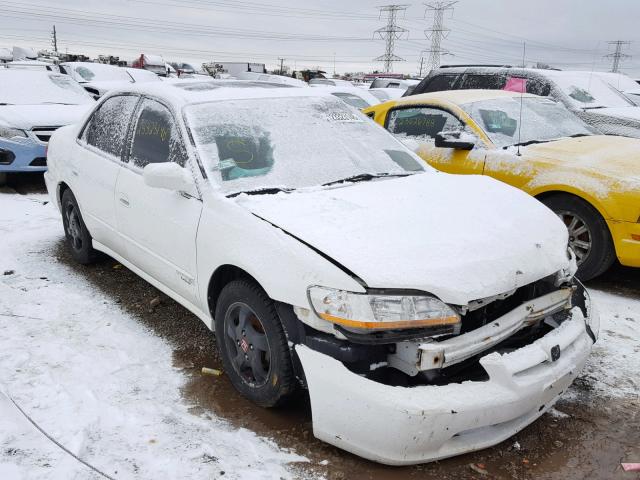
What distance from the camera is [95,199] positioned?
14.2 feet

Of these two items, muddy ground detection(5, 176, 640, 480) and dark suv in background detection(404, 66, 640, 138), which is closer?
muddy ground detection(5, 176, 640, 480)

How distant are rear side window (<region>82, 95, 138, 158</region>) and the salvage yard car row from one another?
0.02 m

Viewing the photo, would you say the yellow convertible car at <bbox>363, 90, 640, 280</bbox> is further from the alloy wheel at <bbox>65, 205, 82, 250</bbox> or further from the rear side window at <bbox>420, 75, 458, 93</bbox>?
the alloy wheel at <bbox>65, 205, 82, 250</bbox>

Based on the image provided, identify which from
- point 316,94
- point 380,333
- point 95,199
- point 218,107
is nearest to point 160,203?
point 218,107

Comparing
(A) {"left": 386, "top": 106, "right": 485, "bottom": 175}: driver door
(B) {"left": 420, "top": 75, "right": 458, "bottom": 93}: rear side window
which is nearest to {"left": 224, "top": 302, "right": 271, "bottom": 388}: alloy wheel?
(A) {"left": 386, "top": 106, "right": 485, "bottom": 175}: driver door

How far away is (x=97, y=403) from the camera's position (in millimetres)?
2986

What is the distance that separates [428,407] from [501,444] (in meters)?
0.71

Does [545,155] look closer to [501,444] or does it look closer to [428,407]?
[501,444]

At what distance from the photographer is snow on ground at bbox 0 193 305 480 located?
Answer: 99.8 inches

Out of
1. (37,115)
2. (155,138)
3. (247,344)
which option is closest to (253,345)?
(247,344)

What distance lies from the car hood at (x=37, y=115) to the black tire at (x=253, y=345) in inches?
223

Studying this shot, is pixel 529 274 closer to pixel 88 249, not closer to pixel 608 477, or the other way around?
pixel 608 477

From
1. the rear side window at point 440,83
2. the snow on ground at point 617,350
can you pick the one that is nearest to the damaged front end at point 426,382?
the snow on ground at point 617,350

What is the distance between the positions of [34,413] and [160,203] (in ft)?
4.37
